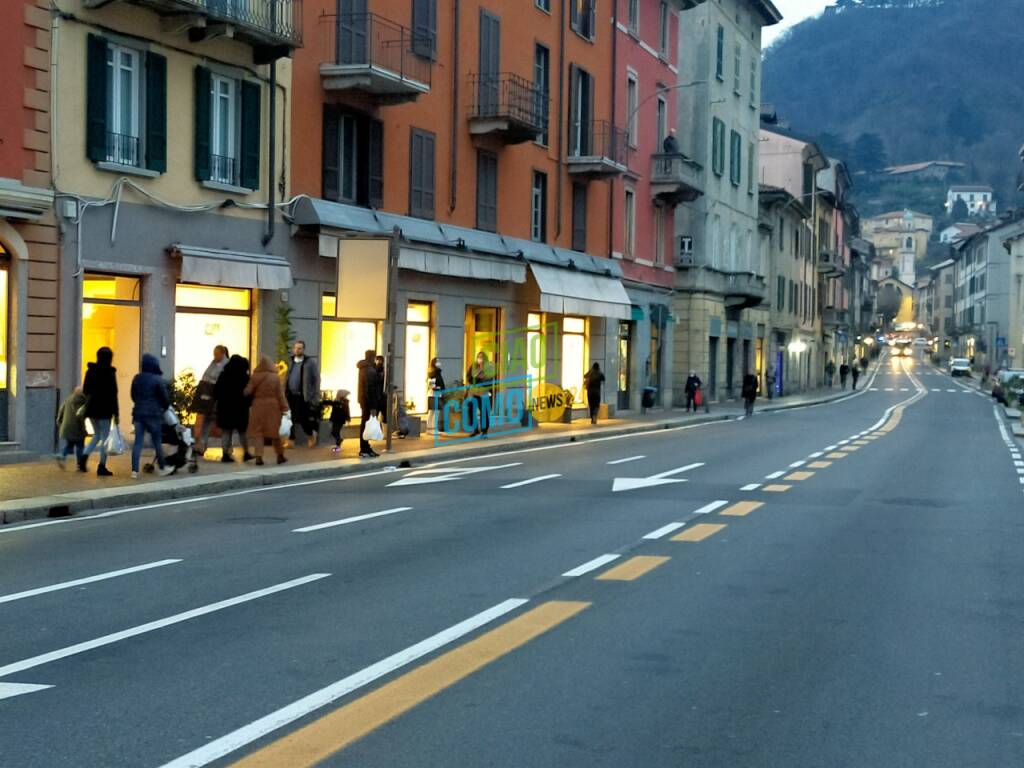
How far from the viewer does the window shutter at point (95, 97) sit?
765 inches

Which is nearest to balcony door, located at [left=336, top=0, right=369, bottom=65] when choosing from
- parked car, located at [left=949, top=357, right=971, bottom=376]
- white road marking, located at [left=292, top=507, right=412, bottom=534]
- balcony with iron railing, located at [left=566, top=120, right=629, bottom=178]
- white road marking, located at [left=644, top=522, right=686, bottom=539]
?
balcony with iron railing, located at [left=566, top=120, right=629, bottom=178]

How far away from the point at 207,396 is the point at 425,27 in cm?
1247

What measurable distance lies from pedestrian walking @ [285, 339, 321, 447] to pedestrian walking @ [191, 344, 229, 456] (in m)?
2.06

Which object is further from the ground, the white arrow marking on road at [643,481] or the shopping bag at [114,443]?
the shopping bag at [114,443]

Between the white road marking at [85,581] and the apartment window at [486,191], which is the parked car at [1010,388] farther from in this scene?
the white road marking at [85,581]

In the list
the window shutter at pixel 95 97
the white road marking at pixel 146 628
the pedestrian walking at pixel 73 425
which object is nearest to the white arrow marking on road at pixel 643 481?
the pedestrian walking at pixel 73 425

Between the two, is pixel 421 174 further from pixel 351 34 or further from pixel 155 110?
pixel 155 110

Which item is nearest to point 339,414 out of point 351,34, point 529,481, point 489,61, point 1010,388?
point 529,481

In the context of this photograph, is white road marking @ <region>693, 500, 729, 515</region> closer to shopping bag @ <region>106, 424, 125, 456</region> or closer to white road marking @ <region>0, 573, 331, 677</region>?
white road marking @ <region>0, 573, 331, 677</region>

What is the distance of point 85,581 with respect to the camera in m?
9.24

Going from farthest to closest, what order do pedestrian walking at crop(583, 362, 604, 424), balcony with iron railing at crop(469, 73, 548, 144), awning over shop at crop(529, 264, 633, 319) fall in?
pedestrian walking at crop(583, 362, 604, 424), awning over shop at crop(529, 264, 633, 319), balcony with iron railing at crop(469, 73, 548, 144)

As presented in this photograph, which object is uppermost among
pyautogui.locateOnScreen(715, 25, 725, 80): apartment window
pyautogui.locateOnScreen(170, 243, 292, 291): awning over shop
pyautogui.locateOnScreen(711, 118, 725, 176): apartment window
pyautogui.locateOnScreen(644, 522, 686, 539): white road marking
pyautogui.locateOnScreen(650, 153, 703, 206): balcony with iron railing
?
pyautogui.locateOnScreen(715, 25, 725, 80): apartment window

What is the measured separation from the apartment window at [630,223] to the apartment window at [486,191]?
1060cm

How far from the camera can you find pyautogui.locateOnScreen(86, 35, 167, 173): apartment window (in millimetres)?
19516
